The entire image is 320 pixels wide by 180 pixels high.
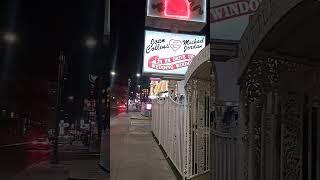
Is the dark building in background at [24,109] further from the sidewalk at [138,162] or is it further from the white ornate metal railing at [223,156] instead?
the sidewalk at [138,162]

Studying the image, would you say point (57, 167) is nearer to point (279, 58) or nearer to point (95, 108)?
point (95, 108)

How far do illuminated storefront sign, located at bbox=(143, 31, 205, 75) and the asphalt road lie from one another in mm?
11309

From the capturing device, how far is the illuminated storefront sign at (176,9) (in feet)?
43.7

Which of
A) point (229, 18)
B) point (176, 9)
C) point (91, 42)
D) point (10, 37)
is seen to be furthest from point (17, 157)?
point (176, 9)

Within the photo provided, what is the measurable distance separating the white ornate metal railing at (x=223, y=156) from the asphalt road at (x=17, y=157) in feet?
6.30

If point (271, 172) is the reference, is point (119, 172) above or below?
below

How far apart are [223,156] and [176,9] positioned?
9.41 metres

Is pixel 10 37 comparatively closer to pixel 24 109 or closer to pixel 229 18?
pixel 24 109

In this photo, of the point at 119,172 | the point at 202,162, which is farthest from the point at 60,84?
the point at 119,172

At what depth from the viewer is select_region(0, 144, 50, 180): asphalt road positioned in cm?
293

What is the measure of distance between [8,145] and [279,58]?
195 centimetres

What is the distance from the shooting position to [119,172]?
7.59 meters

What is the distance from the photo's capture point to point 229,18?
3.90 m

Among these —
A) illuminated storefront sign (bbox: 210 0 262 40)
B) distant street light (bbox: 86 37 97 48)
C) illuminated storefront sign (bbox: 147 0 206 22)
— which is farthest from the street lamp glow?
illuminated storefront sign (bbox: 147 0 206 22)
